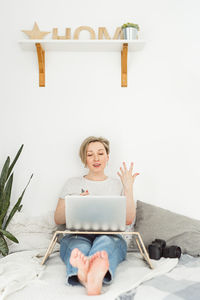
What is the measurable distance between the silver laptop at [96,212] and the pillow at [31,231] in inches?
18.8

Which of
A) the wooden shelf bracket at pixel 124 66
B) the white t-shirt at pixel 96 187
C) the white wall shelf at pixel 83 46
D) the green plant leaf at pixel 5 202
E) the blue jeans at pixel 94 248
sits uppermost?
the white wall shelf at pixel 83 46

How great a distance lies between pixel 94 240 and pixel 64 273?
0.24 m

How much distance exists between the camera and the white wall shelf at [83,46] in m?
2.25

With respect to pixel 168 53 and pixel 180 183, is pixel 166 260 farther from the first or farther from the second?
pixel 168 53

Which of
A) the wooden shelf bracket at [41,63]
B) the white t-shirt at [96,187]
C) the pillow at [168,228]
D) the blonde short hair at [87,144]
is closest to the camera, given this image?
the pillow at [168,228]

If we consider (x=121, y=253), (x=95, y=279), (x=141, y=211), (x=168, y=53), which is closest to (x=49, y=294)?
(x=95, y=279)

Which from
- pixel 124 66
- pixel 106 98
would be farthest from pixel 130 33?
pixel 106 98

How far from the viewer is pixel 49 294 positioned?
1.29 metres

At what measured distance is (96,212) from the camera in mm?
1583

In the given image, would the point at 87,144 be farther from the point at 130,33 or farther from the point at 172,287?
the point at 172,287

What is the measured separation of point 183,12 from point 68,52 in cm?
97

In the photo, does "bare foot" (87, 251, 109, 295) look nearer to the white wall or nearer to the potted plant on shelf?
the white wall

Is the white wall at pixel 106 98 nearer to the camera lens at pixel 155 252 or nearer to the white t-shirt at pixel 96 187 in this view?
the white t-shirt at pixel 96 187

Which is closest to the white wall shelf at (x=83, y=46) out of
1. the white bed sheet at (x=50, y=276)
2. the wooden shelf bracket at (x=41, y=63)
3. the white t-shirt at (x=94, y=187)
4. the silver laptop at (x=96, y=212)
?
the wooden shelf bracket at (x=41, y=63)
